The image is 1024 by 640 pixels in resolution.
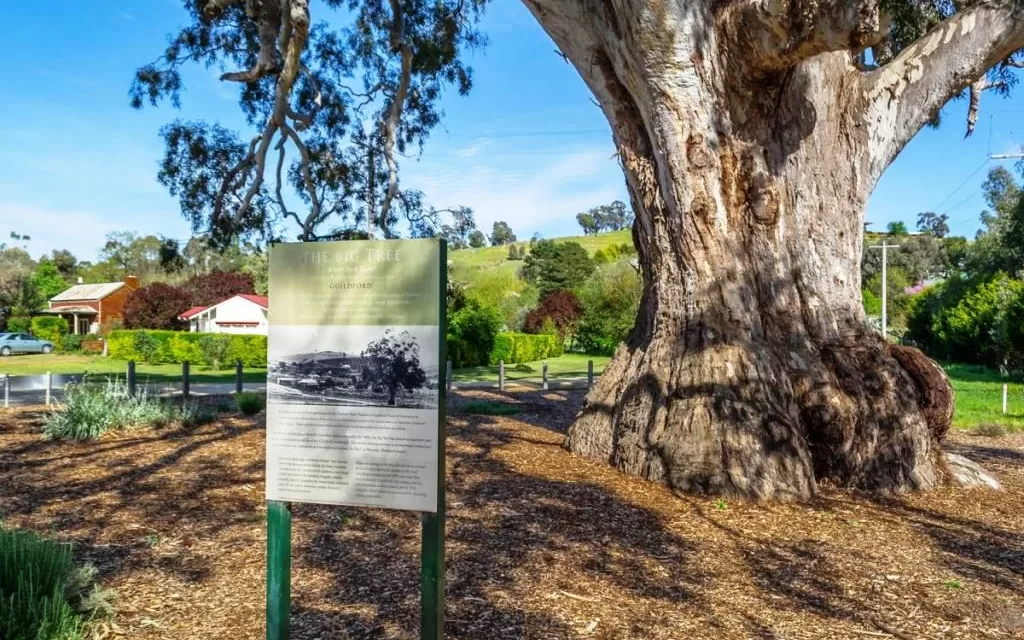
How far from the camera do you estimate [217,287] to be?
188 feet

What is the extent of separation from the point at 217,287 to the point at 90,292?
10.8 metres

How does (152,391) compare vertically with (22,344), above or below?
below

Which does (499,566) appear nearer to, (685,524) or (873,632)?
(685,524)

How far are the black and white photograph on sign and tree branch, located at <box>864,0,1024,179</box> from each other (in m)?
6.63

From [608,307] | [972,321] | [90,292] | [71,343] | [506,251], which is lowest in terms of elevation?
[71,343]

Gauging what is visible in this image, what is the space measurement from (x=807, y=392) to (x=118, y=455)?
7.23m

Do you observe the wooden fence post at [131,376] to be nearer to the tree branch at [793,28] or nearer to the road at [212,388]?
the road at [212,388]

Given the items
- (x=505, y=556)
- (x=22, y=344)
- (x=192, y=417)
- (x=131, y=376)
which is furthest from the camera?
(x=22, y=344)

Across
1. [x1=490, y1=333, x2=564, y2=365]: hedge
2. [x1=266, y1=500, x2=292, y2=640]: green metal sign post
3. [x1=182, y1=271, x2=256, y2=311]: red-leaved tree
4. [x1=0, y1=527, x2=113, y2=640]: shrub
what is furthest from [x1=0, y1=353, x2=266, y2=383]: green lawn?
[x1=266, y1=500, x2=292, y2=640]: green metal sign post

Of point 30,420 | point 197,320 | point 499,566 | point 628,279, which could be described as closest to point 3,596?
point 499,566

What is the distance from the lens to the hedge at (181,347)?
33.6 metres

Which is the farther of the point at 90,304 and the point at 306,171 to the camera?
the point at 90,304

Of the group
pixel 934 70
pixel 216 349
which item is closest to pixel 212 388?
pixel 216 349

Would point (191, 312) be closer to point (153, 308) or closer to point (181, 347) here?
point (153, 308)
